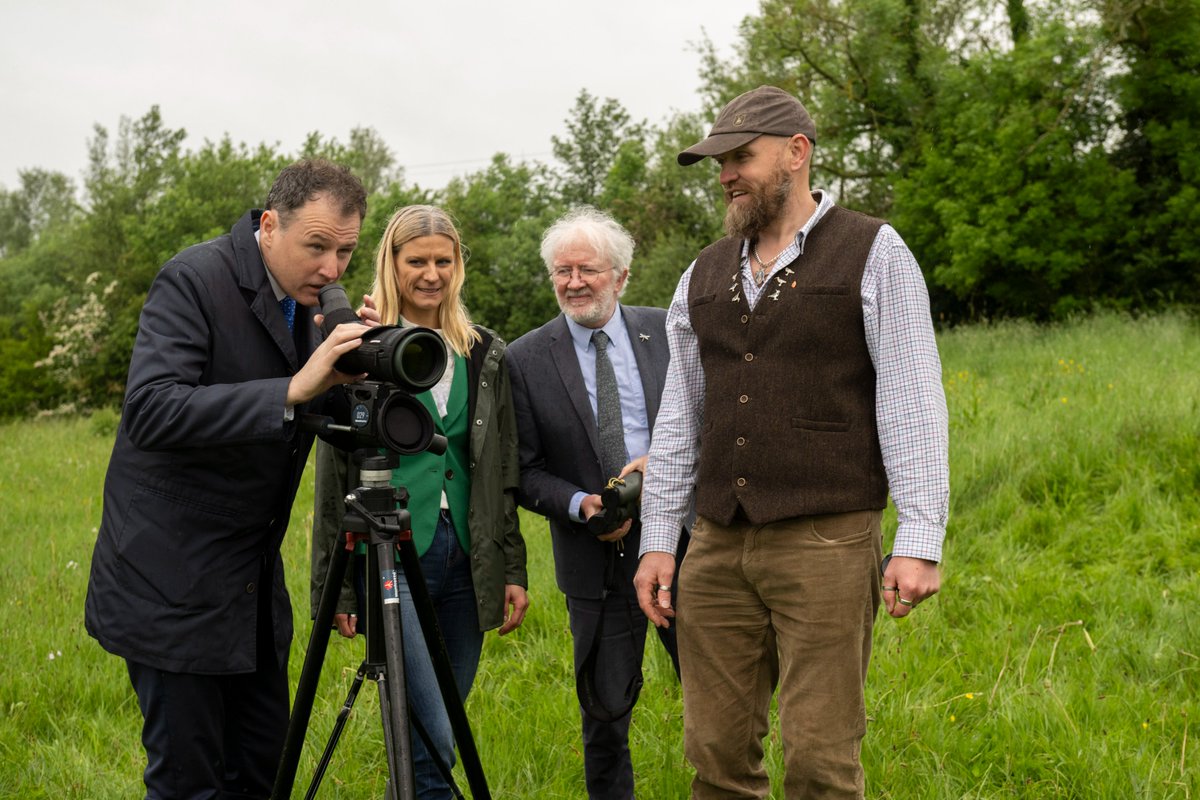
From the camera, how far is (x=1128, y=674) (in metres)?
4.43

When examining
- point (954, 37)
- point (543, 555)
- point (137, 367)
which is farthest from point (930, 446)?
point (954, 37)

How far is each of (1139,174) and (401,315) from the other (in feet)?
67.1

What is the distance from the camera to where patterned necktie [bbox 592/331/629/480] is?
11.0ft

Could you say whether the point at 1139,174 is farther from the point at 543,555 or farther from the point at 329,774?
the point at 329,774

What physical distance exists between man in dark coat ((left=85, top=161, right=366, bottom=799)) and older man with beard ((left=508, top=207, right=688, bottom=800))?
902 mm

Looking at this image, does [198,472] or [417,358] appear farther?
[198,472]

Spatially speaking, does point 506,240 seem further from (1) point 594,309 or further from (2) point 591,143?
(1) point 594,309

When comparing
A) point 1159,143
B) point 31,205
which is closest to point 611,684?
point 1159,143

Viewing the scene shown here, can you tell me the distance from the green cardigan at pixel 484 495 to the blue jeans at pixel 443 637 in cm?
6

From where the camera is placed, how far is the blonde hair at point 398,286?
3057mm

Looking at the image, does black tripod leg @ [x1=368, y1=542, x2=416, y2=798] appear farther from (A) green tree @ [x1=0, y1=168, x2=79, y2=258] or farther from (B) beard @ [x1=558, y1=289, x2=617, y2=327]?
(A) green tree @ [x1=0, y1=168, x2=79, y2=258]

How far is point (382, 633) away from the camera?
2.36 metres

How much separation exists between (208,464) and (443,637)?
2.83 ft

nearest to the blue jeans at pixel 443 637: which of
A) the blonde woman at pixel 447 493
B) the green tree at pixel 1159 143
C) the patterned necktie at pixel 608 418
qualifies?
the blonde woman at pixel 447 493
